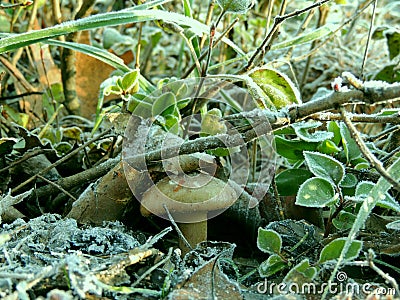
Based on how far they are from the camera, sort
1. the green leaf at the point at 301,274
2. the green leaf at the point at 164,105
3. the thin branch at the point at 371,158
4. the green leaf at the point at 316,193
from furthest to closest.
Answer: the green leaf at the point at 164,105, the green leaf at the point at 316,193, the green leaf at the point at 301,274, the thin branch at the point at 371,158

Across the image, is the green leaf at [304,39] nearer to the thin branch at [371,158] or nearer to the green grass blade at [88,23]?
the green grass blade at [88,23]

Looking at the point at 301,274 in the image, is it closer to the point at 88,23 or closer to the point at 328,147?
the point at 328,147

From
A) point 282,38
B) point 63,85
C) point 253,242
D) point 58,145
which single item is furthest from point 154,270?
point 282,38

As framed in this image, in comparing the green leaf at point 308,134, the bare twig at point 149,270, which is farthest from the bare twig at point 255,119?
the bare twig at point 149,270

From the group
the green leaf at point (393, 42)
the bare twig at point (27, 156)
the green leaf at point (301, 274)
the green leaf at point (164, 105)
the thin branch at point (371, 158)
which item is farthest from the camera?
the green leaf at point (393, 42)

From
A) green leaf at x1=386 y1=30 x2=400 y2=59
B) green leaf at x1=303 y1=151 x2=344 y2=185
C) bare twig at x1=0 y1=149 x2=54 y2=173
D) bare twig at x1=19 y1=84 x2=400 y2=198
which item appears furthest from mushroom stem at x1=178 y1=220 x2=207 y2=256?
green leaf at x1=386 y1=30 x2=400 y2=59

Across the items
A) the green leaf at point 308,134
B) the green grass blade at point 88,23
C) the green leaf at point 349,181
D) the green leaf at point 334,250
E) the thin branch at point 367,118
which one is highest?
the green grass blade at point 88,23

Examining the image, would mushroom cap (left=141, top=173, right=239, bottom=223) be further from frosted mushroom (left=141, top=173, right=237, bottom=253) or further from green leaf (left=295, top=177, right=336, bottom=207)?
green leaf (left=295, top=177, right=336, bottom=207)
